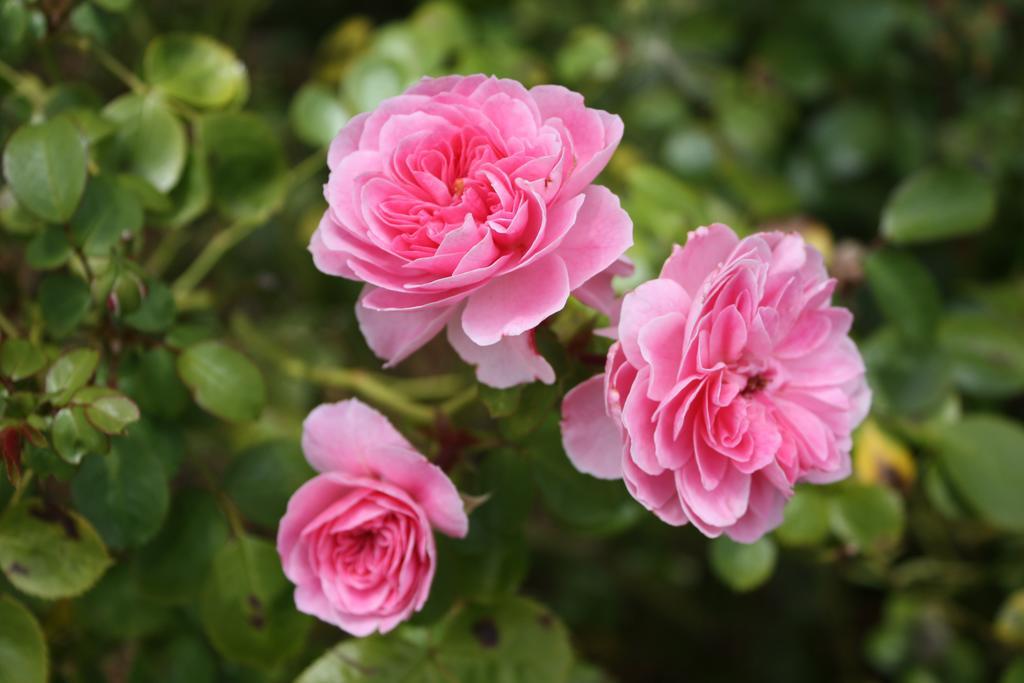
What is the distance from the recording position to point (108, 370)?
2.61ft

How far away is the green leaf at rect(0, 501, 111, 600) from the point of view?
0.71m

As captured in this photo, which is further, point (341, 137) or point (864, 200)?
point (864, 200)

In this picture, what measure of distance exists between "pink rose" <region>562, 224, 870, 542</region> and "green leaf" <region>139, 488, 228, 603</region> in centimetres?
39

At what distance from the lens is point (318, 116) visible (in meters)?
1.11

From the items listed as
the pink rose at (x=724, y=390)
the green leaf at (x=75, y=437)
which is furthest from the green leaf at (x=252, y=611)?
the pink rose at (x=724, y=390)

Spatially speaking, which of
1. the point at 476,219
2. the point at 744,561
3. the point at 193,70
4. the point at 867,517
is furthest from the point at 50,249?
the point at 867,517

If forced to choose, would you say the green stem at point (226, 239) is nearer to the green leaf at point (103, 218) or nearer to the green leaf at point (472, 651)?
the green leaf at point (103, 218)

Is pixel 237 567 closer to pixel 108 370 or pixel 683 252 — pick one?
pixel 108 370

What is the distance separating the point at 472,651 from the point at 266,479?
25 cm

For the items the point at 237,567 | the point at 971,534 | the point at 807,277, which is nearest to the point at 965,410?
the point at 971,534

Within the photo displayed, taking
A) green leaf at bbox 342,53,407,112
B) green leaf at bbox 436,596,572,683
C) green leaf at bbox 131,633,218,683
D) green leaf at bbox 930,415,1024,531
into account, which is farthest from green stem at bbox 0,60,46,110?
green leaf at bbox 930,415,1024,531

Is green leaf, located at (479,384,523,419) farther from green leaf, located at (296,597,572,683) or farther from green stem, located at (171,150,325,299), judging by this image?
green stem, located at (171,150,325,299)

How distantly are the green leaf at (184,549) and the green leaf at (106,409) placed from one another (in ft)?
0.71

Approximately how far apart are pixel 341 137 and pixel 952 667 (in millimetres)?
1088
